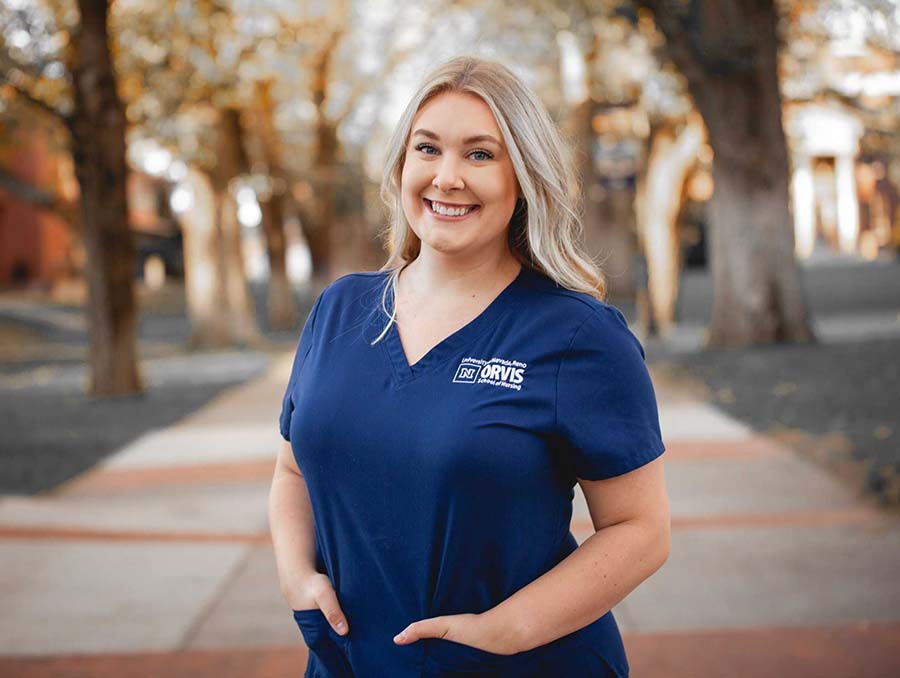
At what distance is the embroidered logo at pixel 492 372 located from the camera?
2047 mm

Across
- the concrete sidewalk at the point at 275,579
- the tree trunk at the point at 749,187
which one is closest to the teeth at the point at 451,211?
the concrete sidewalk at the point at 275,579

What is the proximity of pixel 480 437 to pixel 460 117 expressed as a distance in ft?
1.92

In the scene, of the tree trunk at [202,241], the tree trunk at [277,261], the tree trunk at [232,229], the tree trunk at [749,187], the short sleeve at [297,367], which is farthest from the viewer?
the tree trunk at [277,261]

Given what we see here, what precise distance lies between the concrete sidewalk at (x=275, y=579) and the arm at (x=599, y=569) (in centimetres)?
249

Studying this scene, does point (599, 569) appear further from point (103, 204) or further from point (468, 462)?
point (103, 204)

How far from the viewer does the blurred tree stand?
1316cm

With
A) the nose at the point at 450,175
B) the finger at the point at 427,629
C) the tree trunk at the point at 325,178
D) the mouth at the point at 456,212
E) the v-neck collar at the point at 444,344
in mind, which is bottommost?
the finger at the point at 427,629

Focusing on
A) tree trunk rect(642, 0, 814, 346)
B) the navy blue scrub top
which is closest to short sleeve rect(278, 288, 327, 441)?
the navy blue scrub top

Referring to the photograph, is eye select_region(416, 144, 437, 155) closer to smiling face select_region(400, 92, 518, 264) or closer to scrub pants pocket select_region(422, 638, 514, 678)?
smiling face select_region(400, 92, 518, 264)

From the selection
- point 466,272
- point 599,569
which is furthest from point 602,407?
point 466,272

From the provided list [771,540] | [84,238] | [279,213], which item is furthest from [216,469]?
[279,213]

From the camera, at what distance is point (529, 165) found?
216 centimetres

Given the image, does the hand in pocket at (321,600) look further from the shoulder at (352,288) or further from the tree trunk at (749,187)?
the tree trunk at (749,187)

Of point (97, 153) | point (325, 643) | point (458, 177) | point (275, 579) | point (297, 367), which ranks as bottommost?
point (275, 579)
